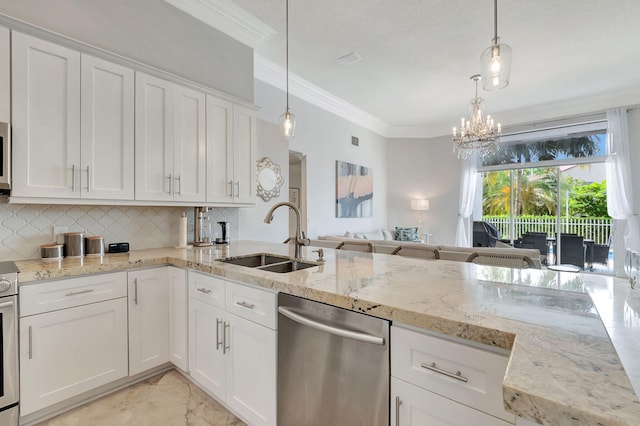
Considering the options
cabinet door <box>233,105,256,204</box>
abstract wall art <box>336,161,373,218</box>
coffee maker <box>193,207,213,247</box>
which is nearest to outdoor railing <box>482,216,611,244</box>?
abstract wall art <box>336,161,373,218</box>

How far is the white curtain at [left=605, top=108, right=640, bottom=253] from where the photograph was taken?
16.0 ft

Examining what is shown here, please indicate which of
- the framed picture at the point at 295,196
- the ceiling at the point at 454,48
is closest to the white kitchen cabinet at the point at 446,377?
the ceiling at the point at 454,48

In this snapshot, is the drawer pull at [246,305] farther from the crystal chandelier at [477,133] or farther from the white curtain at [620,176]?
the white curtain at [620,176]

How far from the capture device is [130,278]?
199cm

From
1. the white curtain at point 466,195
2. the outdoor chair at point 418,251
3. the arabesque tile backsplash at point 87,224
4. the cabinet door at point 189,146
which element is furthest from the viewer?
the white curtain at point 466,195

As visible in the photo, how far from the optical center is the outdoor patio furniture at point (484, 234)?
6410 mm

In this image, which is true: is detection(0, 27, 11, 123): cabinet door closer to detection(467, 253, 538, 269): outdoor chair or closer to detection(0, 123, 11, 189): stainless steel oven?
detection(0, 123, 11, 189): stainless steel oven

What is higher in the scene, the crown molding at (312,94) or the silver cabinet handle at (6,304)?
the crown molding at (312,94)

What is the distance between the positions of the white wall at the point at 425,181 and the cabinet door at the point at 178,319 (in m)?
5.49

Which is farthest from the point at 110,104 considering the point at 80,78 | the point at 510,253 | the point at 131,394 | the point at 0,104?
the point at 510,253

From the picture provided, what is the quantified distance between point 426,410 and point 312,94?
176 inches

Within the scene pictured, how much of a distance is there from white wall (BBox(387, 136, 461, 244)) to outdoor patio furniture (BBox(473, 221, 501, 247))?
22.8 inches

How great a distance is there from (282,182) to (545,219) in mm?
5569


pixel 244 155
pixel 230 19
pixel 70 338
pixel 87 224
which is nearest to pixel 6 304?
pixel 70 338
